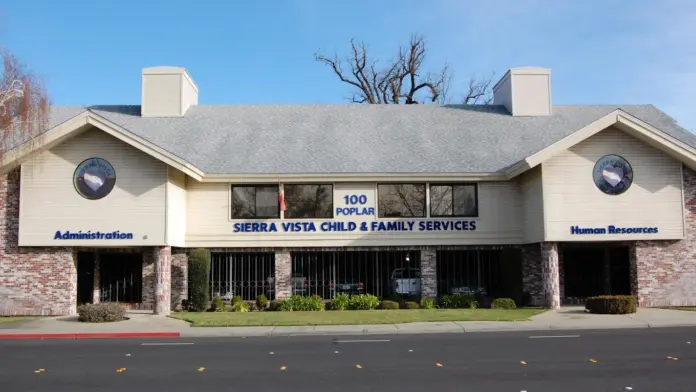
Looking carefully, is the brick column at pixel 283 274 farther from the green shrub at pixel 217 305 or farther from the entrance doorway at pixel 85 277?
the entrance doorway at pixel 85 277

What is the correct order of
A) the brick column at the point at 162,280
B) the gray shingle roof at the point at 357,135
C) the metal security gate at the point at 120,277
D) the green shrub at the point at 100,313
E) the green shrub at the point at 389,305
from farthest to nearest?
the gray shingle roof at the point at 357,135 → the metal security gate at the point at 120,277 → the green shrub at the point at 389,305 → the brick column at the point at 162,280 → the green shrub at the point at 100,313

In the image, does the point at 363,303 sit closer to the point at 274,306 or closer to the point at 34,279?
the point at 274,306

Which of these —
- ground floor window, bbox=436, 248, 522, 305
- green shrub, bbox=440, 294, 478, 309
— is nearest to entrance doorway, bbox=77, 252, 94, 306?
green shrub, bbox=440, 294, 478, 309

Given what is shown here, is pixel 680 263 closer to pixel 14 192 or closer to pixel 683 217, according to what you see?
pixel 683 217

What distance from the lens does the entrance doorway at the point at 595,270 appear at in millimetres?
27844

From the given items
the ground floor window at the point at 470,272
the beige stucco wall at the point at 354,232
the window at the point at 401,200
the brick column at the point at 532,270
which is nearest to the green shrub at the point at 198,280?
the beige stucco wall at the point at 354,232

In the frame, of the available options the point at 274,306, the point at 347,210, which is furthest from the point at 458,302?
the point at 274,306

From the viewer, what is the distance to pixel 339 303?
1037 inches

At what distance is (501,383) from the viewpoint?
10.9 metres

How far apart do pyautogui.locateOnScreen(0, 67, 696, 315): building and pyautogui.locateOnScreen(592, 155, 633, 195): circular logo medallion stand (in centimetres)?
5

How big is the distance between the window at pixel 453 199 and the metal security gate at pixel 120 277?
1186 cm

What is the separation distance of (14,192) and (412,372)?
1884 centimetres

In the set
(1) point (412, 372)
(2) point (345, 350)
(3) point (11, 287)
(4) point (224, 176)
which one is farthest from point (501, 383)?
(3) point (11, 287)

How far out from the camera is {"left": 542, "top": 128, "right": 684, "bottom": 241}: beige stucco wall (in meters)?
25.4
